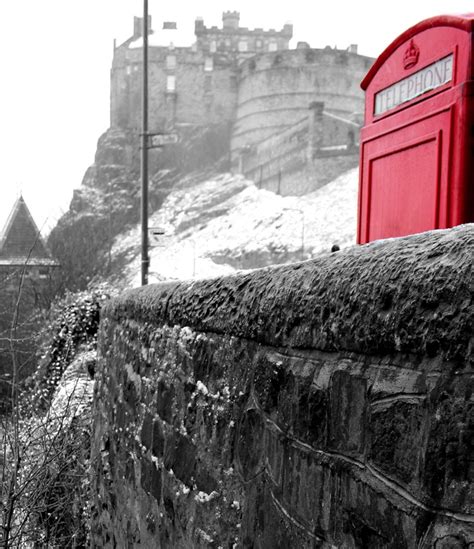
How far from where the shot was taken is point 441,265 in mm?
1326

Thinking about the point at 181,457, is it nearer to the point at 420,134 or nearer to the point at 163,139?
the point at 420,134

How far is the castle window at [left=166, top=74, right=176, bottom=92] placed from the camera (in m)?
70.5

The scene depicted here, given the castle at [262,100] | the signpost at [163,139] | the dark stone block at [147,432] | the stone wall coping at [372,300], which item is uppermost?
the castle at [262,100]

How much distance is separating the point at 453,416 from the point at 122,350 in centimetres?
376

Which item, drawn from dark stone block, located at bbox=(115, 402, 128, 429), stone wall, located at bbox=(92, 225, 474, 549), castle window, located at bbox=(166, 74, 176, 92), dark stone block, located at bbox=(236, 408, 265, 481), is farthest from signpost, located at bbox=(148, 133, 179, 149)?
castle window, located at bbox=(166, 74, 176, 92)

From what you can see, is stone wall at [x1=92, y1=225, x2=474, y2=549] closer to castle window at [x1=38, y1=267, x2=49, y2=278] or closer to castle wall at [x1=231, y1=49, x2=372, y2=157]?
castle window at [x1=38, y1=267, x2=49, y2=278]

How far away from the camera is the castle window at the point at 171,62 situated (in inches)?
2798

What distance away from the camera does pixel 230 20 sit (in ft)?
270

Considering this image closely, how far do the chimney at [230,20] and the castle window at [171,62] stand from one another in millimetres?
13205

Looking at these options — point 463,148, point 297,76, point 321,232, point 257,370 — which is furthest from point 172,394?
point 297,76

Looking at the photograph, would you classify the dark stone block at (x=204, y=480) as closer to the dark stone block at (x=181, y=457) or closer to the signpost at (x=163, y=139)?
the dark stone block at (x=181, y=457)

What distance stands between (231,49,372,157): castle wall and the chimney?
59.6 ft

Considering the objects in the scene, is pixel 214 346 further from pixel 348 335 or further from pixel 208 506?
pixel 348 335

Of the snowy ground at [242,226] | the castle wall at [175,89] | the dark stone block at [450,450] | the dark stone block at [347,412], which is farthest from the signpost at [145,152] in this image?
the castle wall at [175,89]
